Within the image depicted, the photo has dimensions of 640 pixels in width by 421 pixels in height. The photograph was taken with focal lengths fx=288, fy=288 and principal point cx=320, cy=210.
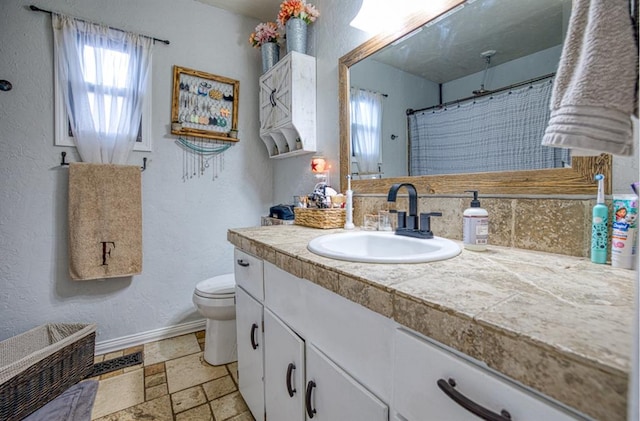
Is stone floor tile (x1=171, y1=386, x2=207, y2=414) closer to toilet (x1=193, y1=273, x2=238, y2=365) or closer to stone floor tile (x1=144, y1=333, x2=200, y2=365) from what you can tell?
toilet (x1=193, y1=273, x2=238, y2=365)

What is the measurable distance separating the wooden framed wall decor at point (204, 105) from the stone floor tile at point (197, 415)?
5.72 ft

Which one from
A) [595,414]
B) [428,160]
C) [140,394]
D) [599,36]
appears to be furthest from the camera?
[140,394]

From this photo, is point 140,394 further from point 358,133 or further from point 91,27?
point 91,27

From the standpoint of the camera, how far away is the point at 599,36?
465 mm

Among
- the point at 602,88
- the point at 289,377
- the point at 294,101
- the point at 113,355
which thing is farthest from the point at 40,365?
the point at 602,88

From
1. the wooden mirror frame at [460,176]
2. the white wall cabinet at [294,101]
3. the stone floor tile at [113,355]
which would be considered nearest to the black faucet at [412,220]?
the wooden mirror frame at [460,176]

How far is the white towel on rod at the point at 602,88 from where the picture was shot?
1.42ft

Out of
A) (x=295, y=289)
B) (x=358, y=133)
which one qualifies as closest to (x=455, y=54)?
(x=358, y=133)

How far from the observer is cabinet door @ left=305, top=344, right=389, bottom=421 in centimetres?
64

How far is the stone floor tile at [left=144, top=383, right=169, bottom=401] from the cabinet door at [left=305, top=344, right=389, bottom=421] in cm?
111

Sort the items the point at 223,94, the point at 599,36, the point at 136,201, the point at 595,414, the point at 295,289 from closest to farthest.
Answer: the point at 595,414 < the point at 599,36 < the point at 295,289 < the point at 136,201 < the point at 223,94

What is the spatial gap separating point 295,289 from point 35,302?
188 centimetres

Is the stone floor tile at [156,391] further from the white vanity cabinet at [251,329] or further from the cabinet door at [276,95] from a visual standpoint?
the cabinet door at [276,95]

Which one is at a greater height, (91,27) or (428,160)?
(91,27)
